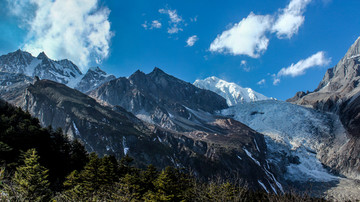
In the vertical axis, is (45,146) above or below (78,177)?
above

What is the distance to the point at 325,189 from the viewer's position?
138 meters

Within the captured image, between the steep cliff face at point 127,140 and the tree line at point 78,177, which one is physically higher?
the steep cliff face at point 127,140

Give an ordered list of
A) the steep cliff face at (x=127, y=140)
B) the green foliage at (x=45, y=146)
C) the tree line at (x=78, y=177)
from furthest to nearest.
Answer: the steep cliff face at (x=127, y=140), the green foliage at (x=45, y=146), the tree line at (x=78, y=177)

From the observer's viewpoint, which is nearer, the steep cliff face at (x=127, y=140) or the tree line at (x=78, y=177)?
the tree line at (x=78, y=177)

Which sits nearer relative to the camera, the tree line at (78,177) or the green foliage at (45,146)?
the tree line at (78,177)

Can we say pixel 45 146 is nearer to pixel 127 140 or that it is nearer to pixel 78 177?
pixel 78 177

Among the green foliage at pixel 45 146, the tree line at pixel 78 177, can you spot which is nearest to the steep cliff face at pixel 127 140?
the green foliage at pixel 45 146

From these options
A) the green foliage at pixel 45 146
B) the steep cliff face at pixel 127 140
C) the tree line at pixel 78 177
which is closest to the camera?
the tree line at pixel 78 177

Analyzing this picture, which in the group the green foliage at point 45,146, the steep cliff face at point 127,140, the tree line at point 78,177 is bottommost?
the tree line at point 78,177

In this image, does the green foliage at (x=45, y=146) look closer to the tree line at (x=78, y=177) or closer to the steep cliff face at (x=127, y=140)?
the tree line at (x=78, y=177)

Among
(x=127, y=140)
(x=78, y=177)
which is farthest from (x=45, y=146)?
(x=127, y=140)

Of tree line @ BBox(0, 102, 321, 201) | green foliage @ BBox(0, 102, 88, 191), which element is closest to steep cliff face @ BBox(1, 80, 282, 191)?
green foliage @ BBox(0, 102, 88, 191)

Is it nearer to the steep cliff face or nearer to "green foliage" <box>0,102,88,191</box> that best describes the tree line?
"green foliage" <box>0,102,88,191</box>

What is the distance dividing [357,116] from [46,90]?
220 meters
